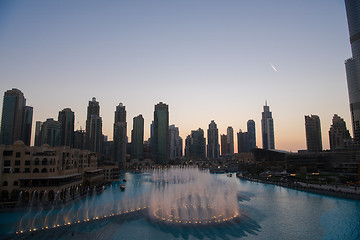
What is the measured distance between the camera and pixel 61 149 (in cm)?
6425

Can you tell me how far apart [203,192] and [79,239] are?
27.4 m

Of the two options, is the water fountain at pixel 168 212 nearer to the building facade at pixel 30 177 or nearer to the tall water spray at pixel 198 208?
the tall water spray at pixel 198 208

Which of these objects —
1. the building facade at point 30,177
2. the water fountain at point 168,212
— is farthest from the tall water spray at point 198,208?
the building facade at point 30,177

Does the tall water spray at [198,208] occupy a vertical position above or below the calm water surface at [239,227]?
above

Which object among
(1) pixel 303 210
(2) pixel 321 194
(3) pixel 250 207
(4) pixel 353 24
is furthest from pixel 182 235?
(4) pixel 353 24

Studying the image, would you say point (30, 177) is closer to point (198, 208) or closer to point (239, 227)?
point (198, 208)

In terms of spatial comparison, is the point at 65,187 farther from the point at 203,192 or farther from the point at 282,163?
the point at 282,163

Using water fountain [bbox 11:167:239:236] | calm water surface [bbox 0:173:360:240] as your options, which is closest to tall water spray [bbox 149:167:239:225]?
water fountain [bbox 11:167:239:236]

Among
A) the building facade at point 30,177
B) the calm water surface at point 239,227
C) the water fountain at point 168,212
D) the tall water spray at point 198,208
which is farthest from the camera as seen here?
the building facade at point 30,177

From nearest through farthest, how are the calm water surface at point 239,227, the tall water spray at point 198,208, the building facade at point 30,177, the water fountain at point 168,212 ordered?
the calm water surface at point 239,227 < the water fountain at point 168,212 < the tall water spray at point 198,208 < the building facade at point 30,177

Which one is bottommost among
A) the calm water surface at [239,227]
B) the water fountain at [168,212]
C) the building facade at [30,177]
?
the calm water surface at [239,227]

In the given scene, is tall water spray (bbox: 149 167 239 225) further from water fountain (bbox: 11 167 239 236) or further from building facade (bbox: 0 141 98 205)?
building facade (bbox: 0 141 98 205)

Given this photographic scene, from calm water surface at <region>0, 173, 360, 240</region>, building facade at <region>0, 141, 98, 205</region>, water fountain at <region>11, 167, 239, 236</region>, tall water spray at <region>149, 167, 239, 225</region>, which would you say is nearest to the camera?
calm water surface at <region>0, 173, 360, 240</region>

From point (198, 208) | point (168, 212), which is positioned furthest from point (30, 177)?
point (198, 208)
